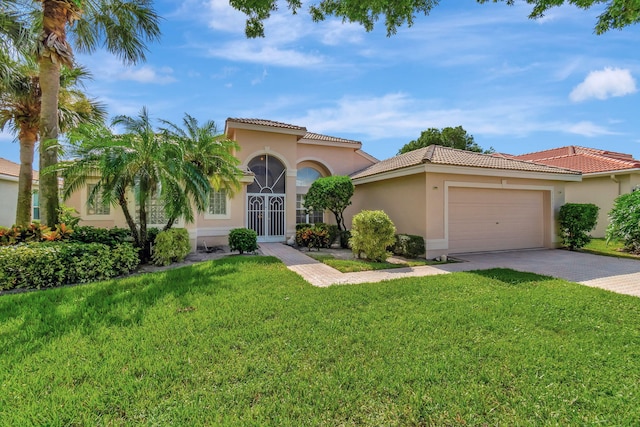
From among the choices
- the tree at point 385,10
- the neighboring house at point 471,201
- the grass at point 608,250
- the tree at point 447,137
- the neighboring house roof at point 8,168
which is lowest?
the grass at point 608,250

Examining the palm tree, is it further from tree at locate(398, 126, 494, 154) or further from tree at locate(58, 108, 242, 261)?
tree at locate(398, 126, 494, 154)

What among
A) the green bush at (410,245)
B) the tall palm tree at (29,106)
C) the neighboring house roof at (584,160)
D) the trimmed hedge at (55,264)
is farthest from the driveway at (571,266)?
the tall palm tree at (29,106)

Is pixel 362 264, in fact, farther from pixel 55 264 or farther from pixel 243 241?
pixel 55 264

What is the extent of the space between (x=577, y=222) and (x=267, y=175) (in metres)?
16.0

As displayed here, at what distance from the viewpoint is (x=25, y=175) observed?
12641mm

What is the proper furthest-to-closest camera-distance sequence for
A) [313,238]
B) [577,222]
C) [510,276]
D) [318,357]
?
[313,238] < [577,222] < [510,276] < [318,357]

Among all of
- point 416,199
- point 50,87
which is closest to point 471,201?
point 416,199

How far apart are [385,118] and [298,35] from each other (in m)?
Result: 8.54

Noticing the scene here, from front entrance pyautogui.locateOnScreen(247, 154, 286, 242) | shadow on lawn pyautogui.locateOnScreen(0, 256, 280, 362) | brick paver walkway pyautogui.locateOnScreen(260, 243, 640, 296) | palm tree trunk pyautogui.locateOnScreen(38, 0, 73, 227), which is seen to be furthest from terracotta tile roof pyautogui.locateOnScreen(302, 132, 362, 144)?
shadow on lawn pyautogui.locateOnScreen(0, 256, 280, 362)

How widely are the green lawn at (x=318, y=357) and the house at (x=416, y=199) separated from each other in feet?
20.1

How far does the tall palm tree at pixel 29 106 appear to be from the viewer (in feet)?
41.3

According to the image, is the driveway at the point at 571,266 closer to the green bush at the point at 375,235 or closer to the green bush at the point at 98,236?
the green bush at the point at 375,235

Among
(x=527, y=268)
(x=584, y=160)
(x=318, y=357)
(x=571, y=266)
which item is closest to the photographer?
(x=318, y=357)

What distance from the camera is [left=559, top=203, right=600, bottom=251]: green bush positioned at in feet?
45.1
